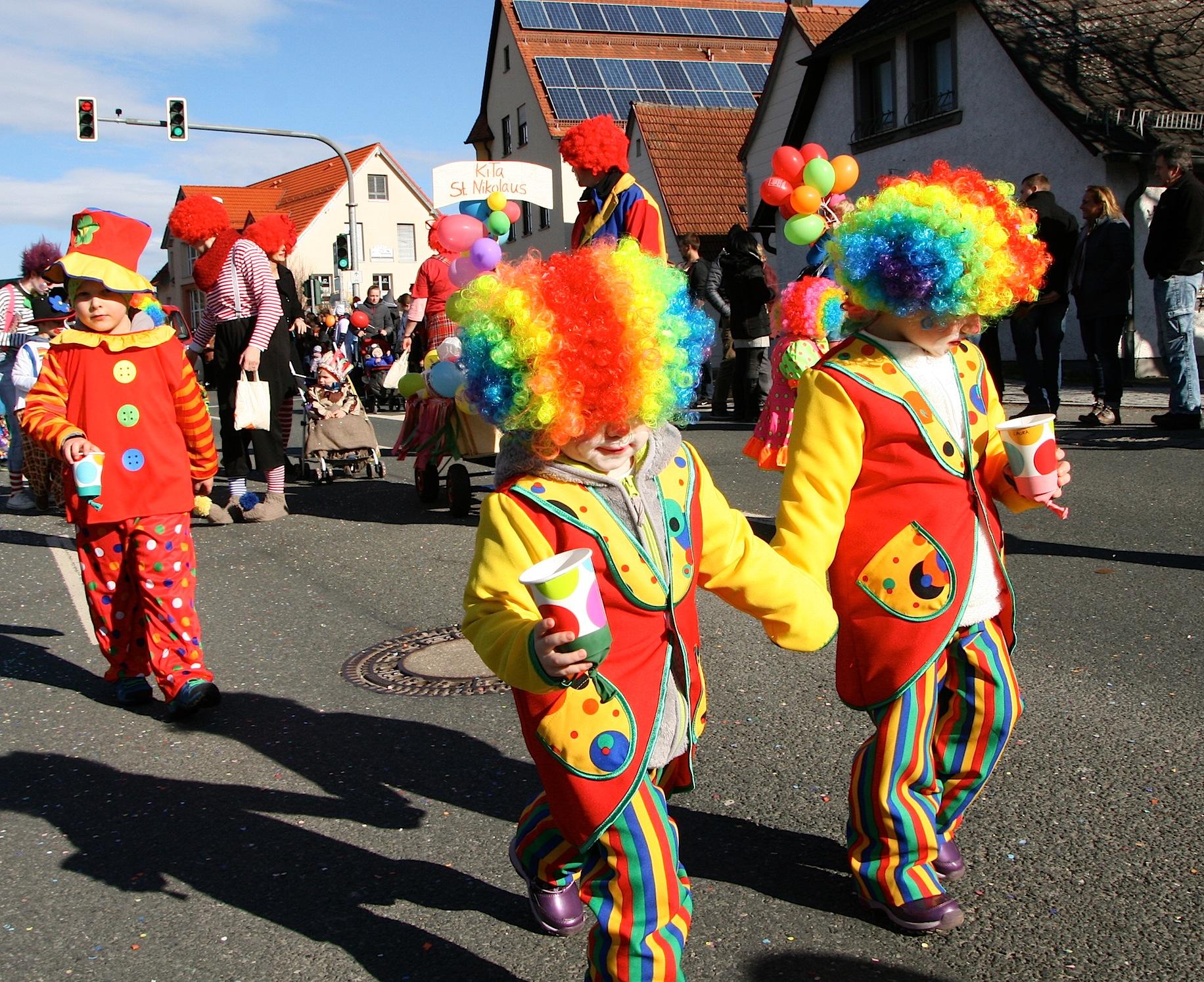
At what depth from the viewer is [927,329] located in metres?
3.00

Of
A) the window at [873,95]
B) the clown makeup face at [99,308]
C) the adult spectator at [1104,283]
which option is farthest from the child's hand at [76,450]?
the window at [873,95]

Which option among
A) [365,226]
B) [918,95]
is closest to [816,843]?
[918,95]

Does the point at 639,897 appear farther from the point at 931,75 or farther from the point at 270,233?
the point at 931,75

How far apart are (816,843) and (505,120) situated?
1631 inches

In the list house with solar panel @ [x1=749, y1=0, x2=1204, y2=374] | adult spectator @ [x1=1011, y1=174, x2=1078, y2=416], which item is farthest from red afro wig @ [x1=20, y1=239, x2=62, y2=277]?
house with solar panel @ [x1=749, y1=0, x2=1204, y2=374]

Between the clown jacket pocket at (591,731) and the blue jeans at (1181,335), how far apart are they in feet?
29.3

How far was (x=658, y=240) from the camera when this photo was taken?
6406 millimetres

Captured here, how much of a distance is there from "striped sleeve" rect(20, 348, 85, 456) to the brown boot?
428cm

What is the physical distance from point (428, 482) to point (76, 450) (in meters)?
4.92

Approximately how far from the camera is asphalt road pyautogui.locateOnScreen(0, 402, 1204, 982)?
9.30 feet

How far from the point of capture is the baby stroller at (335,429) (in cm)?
1076

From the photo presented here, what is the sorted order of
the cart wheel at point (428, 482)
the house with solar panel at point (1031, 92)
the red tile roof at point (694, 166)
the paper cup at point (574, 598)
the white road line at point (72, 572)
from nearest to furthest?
the paper cup at point (574, 598), the white road line at point (72, 572), the cart wheel at point (428, 482), the house with solar panel at point (1031, 92), the red tile roof at point (694, 166)

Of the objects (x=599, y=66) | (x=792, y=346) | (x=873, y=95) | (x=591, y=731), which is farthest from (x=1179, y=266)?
(x=599, y=66)

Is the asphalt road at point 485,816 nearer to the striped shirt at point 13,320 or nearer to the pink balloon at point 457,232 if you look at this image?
the pink balloon at point 457,232
